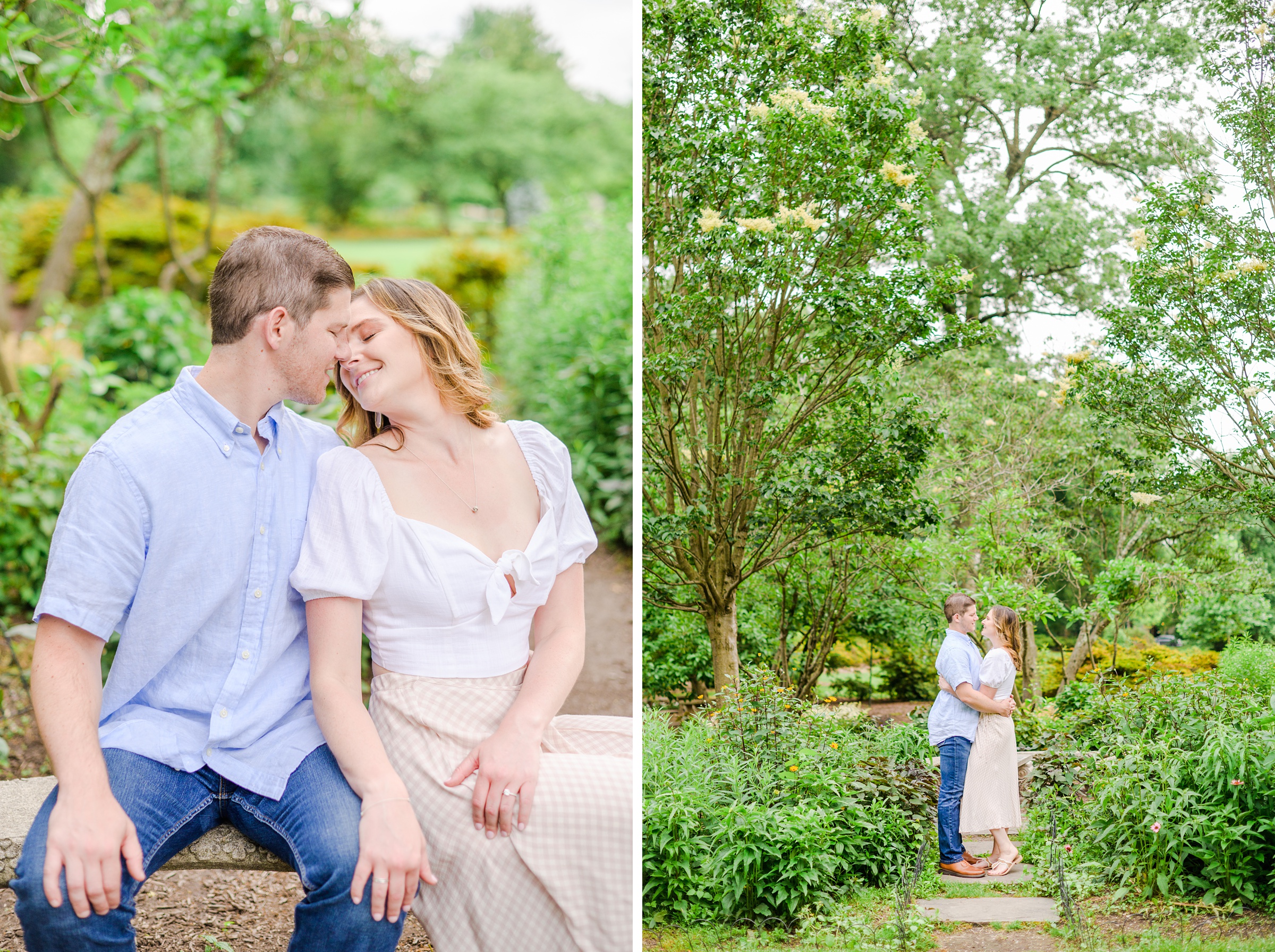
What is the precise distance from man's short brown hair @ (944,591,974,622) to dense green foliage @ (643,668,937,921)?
327mm

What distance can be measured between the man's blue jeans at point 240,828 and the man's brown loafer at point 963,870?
154 centimetres

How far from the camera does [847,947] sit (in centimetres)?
255

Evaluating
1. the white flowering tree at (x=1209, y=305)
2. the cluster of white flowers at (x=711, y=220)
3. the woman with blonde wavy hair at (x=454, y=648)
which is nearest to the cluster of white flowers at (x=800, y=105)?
the cluster of white flowers at (x=711, y=220)

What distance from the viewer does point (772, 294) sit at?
9.22 ft

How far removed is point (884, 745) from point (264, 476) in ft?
5.85

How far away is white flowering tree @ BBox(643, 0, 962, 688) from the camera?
8.90ft

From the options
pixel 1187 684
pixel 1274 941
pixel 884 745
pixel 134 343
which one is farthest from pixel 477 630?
pixel 134 343

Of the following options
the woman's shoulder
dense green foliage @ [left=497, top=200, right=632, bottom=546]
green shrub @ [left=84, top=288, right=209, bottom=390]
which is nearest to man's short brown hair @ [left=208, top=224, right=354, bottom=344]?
the woman's shoulder

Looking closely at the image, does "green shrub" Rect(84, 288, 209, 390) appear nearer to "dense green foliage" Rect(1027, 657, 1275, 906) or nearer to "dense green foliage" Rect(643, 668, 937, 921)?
"dense green foliage" Rect(643, 668, 937, 921)

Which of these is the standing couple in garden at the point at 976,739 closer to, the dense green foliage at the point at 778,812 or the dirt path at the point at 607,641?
the dense green foliage at the point at 778,812

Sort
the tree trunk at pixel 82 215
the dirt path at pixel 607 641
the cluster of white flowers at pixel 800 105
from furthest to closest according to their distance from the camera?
the tree trunk at pixel 82 215, the dirt path at pixel 607 641, the cluster of white flowers at pixel 800 105

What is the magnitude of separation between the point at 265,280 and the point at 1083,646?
219cm

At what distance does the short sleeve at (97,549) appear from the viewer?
157 cm

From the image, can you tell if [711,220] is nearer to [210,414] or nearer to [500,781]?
[210,414]
